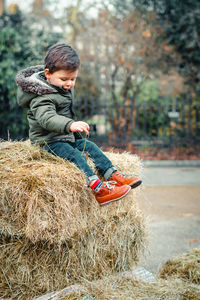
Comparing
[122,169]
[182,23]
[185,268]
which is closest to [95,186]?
[122,169]

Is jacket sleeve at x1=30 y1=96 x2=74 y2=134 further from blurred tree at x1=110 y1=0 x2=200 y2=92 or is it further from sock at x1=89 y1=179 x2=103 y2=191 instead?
blurred tree at x1=110 y1=0 x2=200 y2=92

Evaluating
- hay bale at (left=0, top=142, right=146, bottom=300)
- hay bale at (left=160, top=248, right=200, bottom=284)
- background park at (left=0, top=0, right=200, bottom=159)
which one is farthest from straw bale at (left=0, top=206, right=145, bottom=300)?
background park at (left=0, top=0, right=200, bottom=159)

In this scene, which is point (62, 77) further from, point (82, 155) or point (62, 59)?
point (82, 155)

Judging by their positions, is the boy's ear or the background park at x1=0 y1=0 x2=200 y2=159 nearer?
the boy's ear

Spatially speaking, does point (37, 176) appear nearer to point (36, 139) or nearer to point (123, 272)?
point (36, 139)

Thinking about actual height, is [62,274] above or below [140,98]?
below

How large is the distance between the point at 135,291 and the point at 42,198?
87 centimetres

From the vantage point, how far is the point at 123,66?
12.0m

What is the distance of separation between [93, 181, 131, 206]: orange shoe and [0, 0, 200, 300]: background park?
84 mm

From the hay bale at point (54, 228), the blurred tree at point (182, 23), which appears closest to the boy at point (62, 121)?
the hay bale at point (54, 228)

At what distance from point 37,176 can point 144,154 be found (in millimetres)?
9046

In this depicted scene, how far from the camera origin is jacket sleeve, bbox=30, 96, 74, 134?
248cm

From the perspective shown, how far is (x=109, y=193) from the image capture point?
97.0 inches

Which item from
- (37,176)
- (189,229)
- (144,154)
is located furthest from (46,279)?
(144,154)
